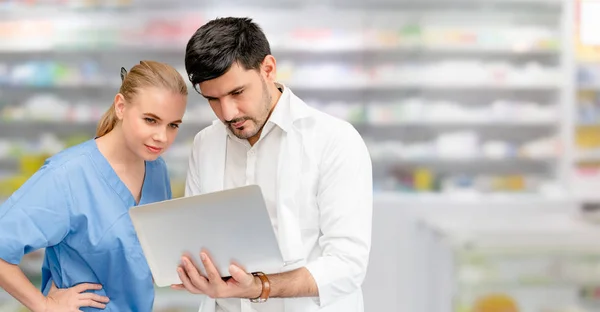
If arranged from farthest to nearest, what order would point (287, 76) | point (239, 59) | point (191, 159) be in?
point (287, 76), point (191, 159), point (239, 59)

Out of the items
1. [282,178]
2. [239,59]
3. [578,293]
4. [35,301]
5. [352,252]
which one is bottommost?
[578,293]

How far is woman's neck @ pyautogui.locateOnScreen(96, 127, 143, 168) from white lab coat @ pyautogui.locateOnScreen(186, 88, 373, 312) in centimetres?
22

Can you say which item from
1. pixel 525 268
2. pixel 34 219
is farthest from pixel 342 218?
pixel 525 268

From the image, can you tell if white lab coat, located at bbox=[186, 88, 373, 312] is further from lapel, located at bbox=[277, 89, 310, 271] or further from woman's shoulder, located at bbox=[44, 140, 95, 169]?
woman's shoulder, located at bbox=[44, 140, 95, 169]

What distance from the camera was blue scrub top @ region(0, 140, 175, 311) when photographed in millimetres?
1752

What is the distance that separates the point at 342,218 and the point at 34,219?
2.50 feet

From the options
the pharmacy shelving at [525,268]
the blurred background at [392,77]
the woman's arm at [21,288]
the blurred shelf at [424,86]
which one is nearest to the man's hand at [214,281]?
the woman's arm at [21,288]

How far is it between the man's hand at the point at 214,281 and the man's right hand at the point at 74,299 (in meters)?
0.39

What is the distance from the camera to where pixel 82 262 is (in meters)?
1.84

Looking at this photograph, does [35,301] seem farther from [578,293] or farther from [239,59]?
[578,293]

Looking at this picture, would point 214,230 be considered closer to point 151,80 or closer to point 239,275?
point 239,275

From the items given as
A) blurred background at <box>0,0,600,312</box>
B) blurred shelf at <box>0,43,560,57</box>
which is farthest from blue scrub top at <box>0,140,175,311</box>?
blurred shelf at <box>0,43,560,57</box>

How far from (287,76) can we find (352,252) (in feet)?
11.3

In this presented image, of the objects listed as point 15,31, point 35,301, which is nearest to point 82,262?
point 35,301
